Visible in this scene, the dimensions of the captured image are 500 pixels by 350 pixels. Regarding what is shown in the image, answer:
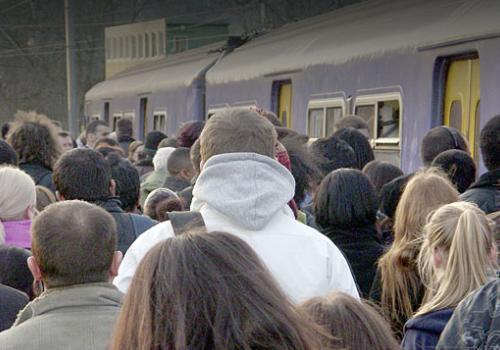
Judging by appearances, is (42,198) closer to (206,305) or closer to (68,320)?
(68,320)

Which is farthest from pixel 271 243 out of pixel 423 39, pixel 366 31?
pixel 366 31

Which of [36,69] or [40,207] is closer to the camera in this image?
[40,207]

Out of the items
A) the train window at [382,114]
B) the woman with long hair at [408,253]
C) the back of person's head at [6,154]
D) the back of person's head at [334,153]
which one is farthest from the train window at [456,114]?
the woman with long hair at [408,253]

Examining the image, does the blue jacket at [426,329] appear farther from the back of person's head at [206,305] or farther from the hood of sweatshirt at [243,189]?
the back of person's head at [206,305]

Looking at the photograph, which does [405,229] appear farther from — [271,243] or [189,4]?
[189,4]

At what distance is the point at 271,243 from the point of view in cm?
365

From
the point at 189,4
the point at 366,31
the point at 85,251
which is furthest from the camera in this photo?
the point at 189,4

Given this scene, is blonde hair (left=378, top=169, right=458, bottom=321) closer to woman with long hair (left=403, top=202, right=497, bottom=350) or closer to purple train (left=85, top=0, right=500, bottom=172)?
woman with long hair (left=403, top=202, right=497, bottom=350)

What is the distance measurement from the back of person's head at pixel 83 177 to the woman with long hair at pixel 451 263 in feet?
6.19

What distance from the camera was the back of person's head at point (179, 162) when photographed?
743 centimetres

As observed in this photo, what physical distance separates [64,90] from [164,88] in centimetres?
1856

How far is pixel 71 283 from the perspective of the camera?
3.23 metres

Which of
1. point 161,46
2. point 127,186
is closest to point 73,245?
point 127,186

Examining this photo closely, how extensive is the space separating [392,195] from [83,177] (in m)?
1.52
